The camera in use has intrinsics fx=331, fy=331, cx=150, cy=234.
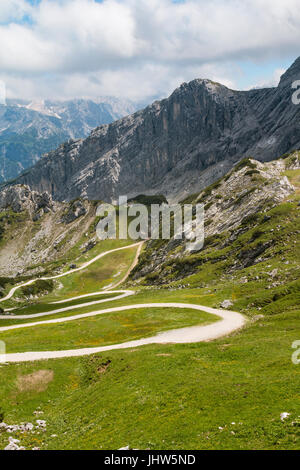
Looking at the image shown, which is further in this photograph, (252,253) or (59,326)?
(252,253)

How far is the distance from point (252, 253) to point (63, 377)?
55.9 meters

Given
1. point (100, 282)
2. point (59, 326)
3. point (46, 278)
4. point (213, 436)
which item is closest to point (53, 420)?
point (213, 436)

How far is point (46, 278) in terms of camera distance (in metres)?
149

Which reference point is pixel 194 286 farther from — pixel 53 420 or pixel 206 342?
pixel 53 420

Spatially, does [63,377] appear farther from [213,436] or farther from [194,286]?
[194,286]

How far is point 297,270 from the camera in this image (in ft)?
199

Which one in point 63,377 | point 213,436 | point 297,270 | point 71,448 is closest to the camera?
point 213,436

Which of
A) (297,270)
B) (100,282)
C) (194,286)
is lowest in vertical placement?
(100,282)

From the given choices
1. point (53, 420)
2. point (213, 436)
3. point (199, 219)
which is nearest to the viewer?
point (213, 436)

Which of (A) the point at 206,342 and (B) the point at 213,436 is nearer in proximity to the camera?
(B) the point at 213,436

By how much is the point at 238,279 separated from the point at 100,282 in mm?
84424

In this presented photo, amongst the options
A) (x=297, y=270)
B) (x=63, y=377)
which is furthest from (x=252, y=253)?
(x=63, y=377)

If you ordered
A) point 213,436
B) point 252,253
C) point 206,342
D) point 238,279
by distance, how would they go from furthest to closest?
point 252,253 → point 238,279 → point 206,342 → point 213,436

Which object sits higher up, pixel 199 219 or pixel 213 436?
pixel 199 219
